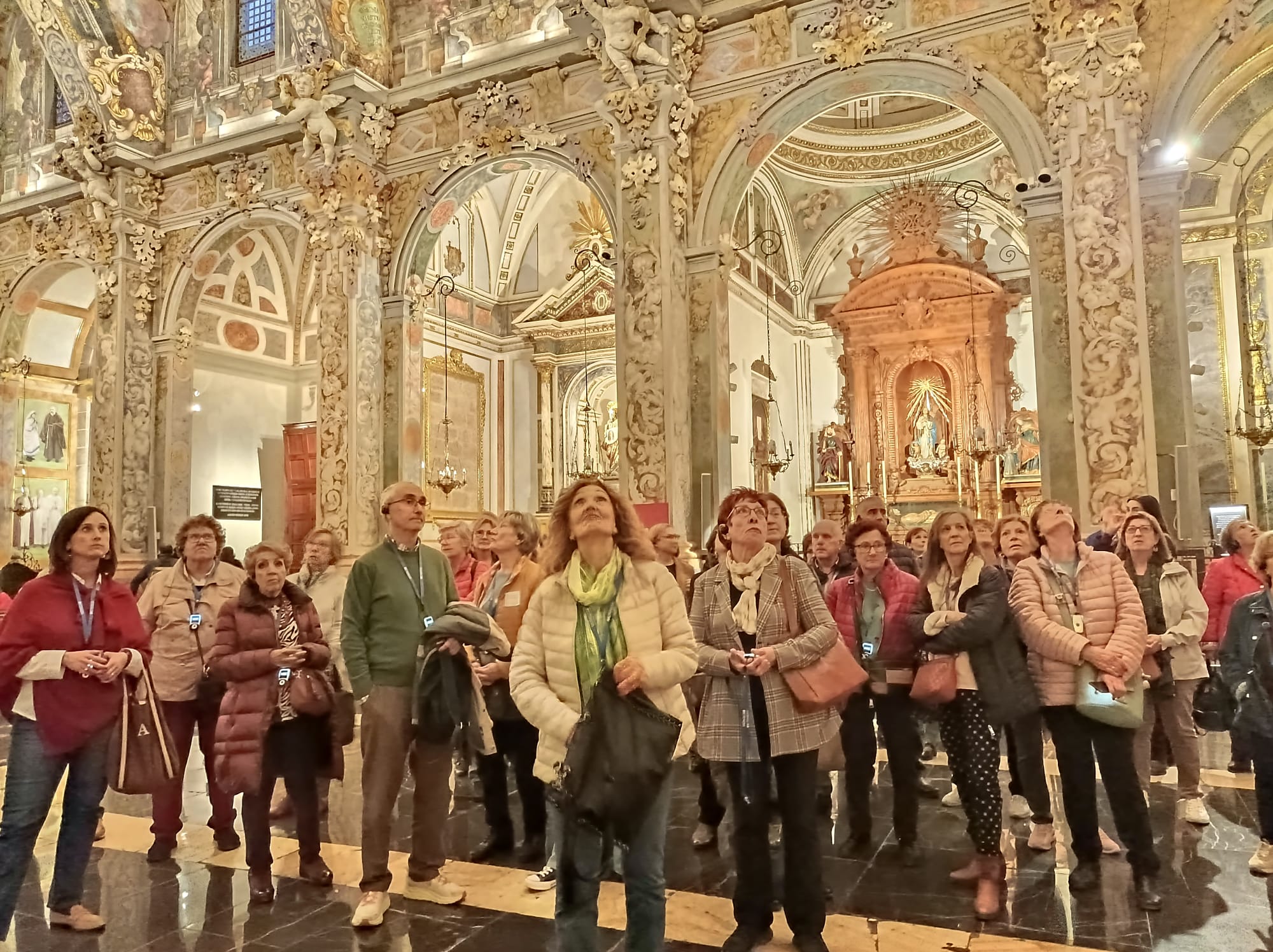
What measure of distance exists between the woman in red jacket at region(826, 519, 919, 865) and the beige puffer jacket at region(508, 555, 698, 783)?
1.71m

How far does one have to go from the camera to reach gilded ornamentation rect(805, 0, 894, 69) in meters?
8.52

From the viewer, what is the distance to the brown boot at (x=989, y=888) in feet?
12.1

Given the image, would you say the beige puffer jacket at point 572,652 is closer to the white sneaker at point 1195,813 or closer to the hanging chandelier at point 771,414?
the white sneaker at point 1195,813

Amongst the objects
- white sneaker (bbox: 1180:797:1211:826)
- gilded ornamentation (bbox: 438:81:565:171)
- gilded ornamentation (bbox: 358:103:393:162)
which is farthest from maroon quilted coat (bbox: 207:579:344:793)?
gilded ornamentation (bbox: 358:103:393:162)

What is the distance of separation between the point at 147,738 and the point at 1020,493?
12.9m

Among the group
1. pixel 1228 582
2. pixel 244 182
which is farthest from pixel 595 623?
pixel 244 182

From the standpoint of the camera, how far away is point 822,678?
3.33m

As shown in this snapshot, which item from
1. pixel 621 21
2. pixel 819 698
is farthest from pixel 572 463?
pixel 819 698

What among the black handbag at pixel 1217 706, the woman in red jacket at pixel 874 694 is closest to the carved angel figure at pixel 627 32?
the woman in red jacket at pixel 874 694

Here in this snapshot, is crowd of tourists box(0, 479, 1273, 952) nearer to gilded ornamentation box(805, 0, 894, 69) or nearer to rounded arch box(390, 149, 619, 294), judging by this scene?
gilded ornamentation box(805, 0, 894, 69)

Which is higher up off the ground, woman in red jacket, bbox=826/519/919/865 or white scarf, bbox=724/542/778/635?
white scarf, bbox=724/542/778/635

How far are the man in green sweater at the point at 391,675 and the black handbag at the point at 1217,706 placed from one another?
10.8 ft

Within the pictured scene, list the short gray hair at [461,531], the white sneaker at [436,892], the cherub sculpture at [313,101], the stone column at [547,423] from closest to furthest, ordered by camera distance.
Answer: the white sneaker at [436,892] < the short gray hair at [461,531] < the cherub sculpture at [313,101] < the stone column at [547,423]

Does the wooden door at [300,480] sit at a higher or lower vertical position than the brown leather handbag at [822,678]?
higher
